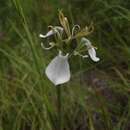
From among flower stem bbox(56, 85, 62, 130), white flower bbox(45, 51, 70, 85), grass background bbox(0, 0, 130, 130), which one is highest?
white flower bbox(45, 51, 70, 85)

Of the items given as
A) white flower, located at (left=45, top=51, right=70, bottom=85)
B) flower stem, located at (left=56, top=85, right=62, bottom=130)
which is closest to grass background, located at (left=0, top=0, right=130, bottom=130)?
flower stem, located at (left=56, top=85, right=62, bottom=130)

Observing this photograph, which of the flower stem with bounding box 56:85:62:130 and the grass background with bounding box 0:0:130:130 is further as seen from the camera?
the grass background with bounding box 0:0:130:130

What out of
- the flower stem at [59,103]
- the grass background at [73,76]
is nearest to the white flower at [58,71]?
the flower stem at [59,103]

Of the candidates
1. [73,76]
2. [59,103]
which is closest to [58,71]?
[59,103]

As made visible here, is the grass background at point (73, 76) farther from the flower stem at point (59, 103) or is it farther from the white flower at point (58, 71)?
the white flower at point (58, 71)

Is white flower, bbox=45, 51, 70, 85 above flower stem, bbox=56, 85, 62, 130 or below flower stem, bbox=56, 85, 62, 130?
above

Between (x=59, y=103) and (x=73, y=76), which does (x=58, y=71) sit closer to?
(x=59, y=103)

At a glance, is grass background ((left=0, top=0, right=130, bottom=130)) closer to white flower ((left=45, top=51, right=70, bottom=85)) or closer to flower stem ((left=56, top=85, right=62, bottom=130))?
flower stem ((left=56, top=85, right=62, bottom=130))
